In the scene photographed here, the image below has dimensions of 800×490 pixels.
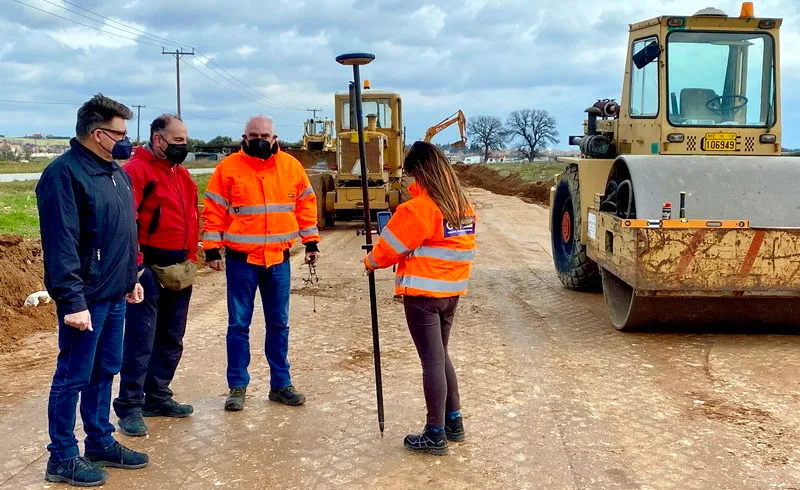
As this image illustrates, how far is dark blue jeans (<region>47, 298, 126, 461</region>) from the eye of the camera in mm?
4141

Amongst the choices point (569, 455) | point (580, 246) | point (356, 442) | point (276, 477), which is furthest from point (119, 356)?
point (580, 246)

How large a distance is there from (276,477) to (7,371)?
10.2 feet

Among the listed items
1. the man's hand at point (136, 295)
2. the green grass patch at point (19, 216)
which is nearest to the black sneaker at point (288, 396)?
the man's hand at point (136, 295)

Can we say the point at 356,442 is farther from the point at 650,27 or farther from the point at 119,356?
the point at 650,27

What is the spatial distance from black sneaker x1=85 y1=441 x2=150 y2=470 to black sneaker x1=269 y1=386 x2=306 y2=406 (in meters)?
1.24

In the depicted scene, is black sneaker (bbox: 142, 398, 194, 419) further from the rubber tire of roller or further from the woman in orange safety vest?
the rubber tire of roller

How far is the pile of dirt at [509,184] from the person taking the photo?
2895 cm

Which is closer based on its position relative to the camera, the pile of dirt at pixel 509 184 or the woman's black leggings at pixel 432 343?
the woman's black leggings at pixel 432 343

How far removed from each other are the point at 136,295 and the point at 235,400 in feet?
3.90

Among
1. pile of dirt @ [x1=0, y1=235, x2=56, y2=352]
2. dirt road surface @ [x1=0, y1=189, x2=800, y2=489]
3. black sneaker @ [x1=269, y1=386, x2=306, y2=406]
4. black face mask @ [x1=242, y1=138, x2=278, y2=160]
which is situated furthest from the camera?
pile of dirt @ [x1=0, y1=235, x2=56, y2=352]

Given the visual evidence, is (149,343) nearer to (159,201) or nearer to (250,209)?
(159,201)

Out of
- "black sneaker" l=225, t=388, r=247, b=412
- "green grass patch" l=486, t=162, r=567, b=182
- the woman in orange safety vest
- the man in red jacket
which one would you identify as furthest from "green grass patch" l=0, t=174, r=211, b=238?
"green grass patch" l=486, t=162, r=567, b=182

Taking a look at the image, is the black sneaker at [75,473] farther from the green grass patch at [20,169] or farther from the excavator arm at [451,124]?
the green grass patch at [20,169]

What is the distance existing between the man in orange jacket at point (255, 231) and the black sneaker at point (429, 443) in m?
1.14
